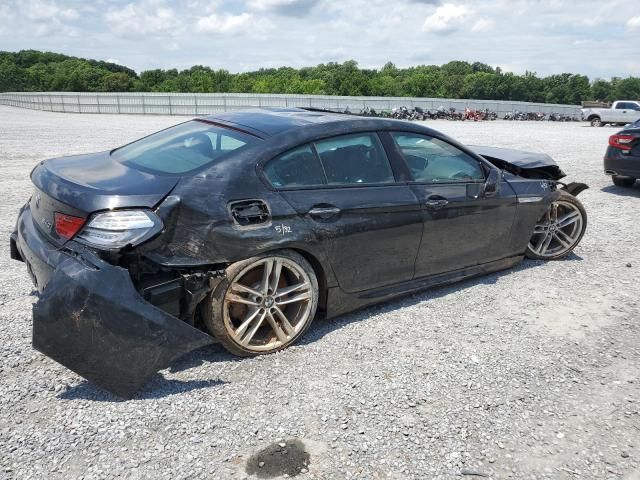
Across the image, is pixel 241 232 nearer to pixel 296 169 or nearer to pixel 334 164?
pixel 296 169

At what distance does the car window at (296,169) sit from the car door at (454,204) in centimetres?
82

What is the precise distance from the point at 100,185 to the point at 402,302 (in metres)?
2.52

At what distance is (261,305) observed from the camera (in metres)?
3.43

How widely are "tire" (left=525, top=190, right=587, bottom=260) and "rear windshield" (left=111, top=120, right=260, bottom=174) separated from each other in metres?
3.26

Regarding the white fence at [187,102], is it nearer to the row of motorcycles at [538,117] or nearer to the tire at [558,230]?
the row of motorcycles at [538,117]

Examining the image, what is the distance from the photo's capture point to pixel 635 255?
592 cm

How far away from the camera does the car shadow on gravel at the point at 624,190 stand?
9586mm

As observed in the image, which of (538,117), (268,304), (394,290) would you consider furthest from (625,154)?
(538,117)

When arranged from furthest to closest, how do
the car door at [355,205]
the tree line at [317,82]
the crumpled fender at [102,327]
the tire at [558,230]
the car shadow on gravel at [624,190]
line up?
the tree line at [317,82] < the car shadow on gravel at [624,190] < the tire at [558,230] < the car door at [355,205] < the crumpled fender at [102,327]

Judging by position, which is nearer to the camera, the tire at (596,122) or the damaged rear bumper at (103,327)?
the damaged rear bumper at (103,327)

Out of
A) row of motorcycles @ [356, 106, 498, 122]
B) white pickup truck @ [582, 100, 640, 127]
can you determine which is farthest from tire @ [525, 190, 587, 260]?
white pickup truck @ [582, 100, 640, 127]

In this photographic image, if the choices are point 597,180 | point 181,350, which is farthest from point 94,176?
point 597,180

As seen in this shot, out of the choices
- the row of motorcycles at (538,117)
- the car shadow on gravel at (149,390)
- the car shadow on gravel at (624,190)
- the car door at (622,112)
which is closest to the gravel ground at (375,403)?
the car shadow on gravel at (149,390)

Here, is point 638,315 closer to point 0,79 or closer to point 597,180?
point 597,180
